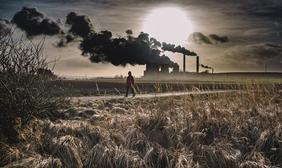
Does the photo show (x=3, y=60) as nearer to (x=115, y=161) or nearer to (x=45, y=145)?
(x=45, y=145)

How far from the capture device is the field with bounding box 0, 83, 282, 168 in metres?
10.9

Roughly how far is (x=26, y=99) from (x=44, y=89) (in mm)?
1164

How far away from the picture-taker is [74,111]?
16859 mm

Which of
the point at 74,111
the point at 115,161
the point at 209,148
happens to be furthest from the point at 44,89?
the point at 209,148

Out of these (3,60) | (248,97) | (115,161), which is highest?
(3,60)

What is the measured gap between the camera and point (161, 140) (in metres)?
12.0

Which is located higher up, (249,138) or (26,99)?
(26,99)

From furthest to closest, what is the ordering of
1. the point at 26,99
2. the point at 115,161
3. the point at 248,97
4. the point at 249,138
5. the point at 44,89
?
1. the point at 248,97
2. the point at 44,89
3. the point at 26,99
4. the point at 249,138
5. the point at 115,161

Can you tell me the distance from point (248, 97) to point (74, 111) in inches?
228

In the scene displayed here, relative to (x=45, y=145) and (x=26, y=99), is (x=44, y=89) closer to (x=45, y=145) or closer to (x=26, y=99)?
(x=26, y=99)

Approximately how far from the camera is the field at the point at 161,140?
10.9 m

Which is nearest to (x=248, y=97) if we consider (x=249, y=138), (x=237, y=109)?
(x=237, y=109)

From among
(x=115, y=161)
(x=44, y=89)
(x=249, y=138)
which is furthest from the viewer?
(x=44, y=89)

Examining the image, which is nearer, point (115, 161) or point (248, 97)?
point (115, 161)
